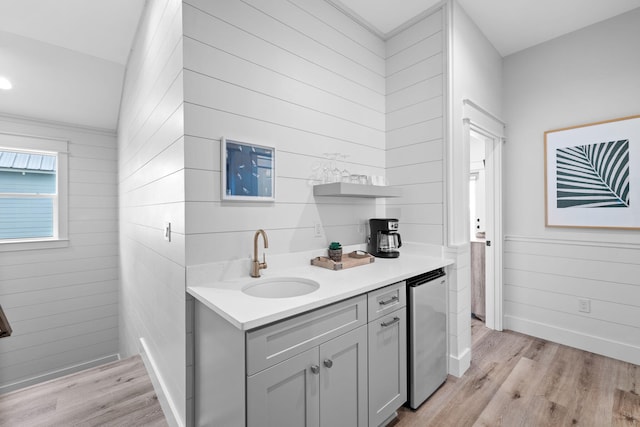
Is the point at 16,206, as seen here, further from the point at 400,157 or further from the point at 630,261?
the point at 630,261

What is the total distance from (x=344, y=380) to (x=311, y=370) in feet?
0.83

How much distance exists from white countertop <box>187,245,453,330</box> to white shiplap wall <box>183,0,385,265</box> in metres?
0.08

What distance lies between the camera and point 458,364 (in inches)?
86.8

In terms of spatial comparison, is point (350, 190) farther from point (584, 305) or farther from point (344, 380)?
point (584, 305)

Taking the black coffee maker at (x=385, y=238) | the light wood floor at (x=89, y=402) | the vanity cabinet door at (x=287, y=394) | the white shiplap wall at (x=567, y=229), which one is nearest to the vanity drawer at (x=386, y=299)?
the vanity cabinet door at (x=287, y=394)

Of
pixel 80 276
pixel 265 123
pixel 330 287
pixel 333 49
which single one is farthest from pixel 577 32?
pixel 80 276

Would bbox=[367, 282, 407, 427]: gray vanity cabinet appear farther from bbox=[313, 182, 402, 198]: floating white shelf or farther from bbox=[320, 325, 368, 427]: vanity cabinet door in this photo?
bbox=[313, 182, 402, 198]: floating white shelf

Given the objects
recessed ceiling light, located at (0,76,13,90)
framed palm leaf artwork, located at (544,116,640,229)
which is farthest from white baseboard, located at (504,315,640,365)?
recessed ceiling light, located at (0,76,13,90)

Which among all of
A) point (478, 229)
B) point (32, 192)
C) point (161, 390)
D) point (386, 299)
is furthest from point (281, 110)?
point (32, 192)

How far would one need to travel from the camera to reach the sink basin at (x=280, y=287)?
5.21 ft

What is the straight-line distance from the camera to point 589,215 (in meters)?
2.60

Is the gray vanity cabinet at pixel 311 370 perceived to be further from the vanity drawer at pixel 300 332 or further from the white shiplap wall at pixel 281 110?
the white shiplap wall at pixel 281 110

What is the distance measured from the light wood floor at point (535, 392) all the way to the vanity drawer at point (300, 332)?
0.90 metres

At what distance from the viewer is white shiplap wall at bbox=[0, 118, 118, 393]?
330 cm
